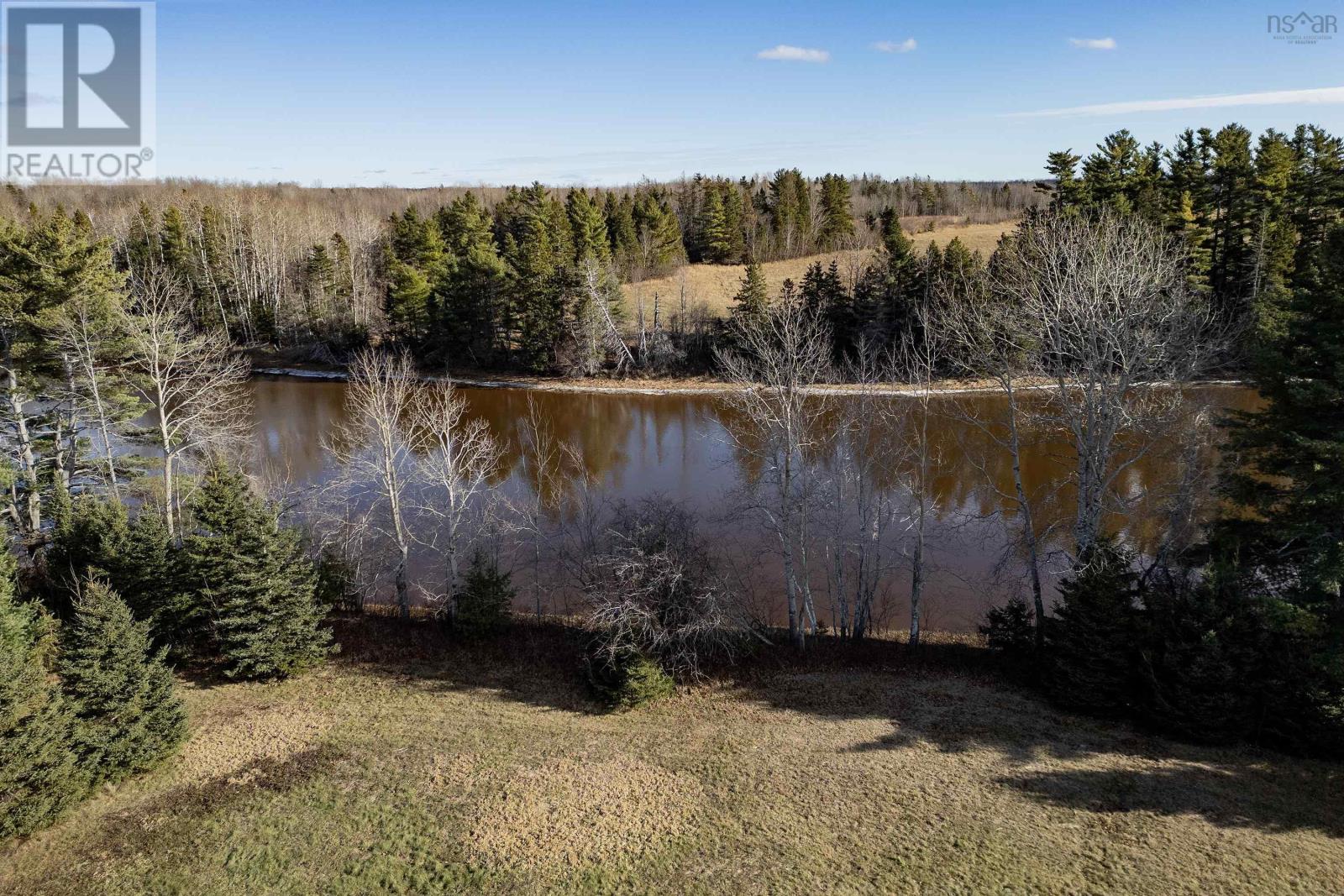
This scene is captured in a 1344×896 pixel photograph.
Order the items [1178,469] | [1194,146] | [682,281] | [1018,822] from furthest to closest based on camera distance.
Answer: [682,281], [1194,146], [1178,469], [1018,822]

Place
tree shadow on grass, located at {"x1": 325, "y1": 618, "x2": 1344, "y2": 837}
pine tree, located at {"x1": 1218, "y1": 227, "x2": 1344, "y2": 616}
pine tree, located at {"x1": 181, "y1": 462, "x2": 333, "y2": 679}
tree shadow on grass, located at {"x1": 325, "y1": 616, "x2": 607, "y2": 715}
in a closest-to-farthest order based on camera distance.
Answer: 1. tree shadow on grass, located at {"x1": 325, "y1": 618, "x2": 1344, "y2": 837}
2. pine tree, located at {"x1": 1218, "y1": 227, "x2": 1344, "y2": 616}
3. pine tree, located at {"x1": 181, "y1": 462, "x2": 333, "y2": 679}
4. tree shadow on grass, located at {"x1": 325, "y1": 616, "x2": 607, "y2": 715}

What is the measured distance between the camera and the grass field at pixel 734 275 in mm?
62062

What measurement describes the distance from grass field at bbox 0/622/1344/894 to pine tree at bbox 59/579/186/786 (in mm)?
547

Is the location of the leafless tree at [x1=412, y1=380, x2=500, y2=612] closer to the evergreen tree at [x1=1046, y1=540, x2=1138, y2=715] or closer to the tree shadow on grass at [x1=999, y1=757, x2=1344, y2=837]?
the tree shadow on grass at [x1=999, y1=757, x2=1344, y2=837]

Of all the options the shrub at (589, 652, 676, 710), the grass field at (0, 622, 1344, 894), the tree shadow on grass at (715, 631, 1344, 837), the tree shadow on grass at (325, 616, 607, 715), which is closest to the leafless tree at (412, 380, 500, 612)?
the tree shadow on grass at (325, 616, 607, 715)

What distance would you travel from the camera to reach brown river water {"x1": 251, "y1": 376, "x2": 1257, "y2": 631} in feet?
73.1

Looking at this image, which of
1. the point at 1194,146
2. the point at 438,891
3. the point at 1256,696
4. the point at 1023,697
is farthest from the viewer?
the point at 1194,146

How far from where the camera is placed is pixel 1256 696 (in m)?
13.9

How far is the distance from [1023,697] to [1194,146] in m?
46.0

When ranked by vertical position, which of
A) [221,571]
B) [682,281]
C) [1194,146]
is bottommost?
[221,571]

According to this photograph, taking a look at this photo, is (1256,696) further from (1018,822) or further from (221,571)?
(221,571)

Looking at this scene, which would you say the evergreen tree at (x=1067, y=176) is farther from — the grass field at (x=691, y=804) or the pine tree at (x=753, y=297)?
the grass field at (x=691, y=804)


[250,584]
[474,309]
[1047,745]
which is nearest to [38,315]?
[250,584]

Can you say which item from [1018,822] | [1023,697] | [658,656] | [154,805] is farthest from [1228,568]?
[154,805]
